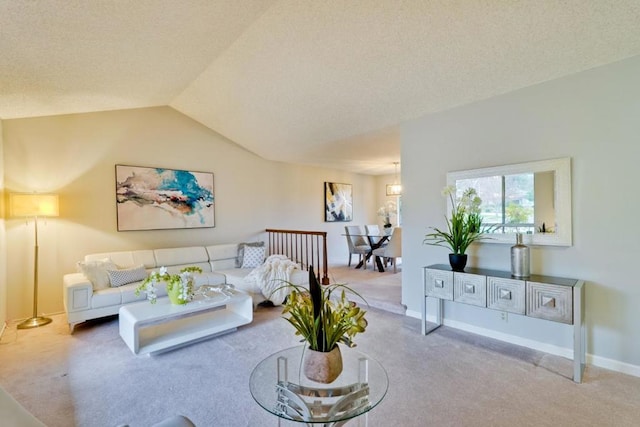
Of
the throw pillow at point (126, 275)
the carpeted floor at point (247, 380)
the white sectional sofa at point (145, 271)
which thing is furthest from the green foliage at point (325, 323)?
the throw pillow at point (126, 275)

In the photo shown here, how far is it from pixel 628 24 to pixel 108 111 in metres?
5.85

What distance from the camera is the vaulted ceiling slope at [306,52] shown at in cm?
219

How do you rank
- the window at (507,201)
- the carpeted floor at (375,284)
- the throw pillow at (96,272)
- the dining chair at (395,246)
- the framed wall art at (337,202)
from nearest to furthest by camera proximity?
the window at (507,201) → the throw pillow at (96,272) → the carpeted floor at (375,284) → the dining chair at (395,246) → the framed wall art at (337,202)

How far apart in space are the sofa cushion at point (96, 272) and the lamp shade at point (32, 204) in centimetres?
76

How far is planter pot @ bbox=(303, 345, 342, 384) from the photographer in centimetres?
152

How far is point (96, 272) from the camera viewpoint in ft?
12.1

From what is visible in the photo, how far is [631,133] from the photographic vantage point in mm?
2391

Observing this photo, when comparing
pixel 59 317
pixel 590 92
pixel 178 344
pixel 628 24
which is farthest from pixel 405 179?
pixel 59 317

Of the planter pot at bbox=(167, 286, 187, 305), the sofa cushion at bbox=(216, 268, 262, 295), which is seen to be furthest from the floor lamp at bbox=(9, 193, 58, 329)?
the sofa cushion at bbox=(216, 268, 262, 295)

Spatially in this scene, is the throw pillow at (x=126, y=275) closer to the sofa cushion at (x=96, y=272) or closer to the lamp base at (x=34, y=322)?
the sofa cushion at (x=96, y=272)

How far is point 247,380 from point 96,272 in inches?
102

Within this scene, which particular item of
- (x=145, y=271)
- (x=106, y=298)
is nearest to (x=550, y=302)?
(x=106, y=298)

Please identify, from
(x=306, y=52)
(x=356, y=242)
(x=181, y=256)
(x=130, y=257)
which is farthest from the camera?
(x=356, y=242)

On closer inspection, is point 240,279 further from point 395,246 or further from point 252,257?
point 395,246
